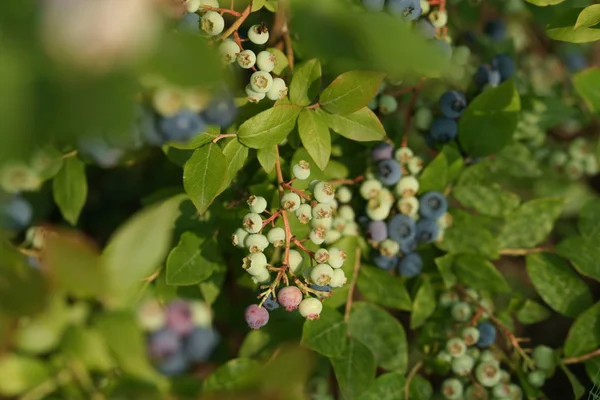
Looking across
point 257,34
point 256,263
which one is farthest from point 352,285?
point 257,34

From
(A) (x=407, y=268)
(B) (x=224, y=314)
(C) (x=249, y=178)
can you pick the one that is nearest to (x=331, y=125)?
(C) (x=249, y=178)

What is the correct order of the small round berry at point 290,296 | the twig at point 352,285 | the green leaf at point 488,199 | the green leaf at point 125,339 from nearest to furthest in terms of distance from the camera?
the green leaf at point 125,339 < the small round berry at point 290,296 < the twig at point 352,285 < the green leaf at point 488,199

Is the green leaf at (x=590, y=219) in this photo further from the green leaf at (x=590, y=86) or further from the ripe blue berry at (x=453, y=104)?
the ripe blue berry at (x=453, y=104)

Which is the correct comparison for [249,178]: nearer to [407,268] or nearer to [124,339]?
[407,268]

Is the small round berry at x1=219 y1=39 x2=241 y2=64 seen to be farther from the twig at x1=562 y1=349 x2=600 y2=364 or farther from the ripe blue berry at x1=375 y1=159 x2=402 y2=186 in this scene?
the twig at x1=562 y1=349 x2=600 y2=364

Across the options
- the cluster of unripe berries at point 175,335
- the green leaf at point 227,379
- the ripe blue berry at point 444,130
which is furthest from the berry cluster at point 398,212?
the cluster of unripe berries at point 175,335

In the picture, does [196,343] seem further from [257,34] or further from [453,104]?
[453,104]

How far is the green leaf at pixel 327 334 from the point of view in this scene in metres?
1.27

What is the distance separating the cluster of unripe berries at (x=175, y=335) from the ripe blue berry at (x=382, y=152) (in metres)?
0.80

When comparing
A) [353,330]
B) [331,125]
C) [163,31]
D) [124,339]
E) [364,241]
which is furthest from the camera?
[364,241]

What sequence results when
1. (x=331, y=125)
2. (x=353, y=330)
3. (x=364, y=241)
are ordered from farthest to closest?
1. (x=364, y=241)
2. (x=353, y=330)
3. (x=331, y=125)

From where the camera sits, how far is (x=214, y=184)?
1113mm

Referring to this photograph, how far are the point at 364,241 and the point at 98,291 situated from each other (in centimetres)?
94

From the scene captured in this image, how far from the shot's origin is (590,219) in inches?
59.6
